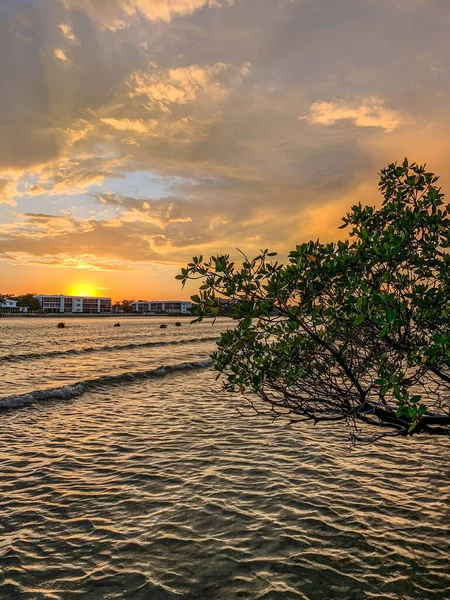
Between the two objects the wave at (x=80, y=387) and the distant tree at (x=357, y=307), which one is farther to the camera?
the wave at (x=80, y=387)

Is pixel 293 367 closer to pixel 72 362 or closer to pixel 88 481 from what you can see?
pixel 88 481

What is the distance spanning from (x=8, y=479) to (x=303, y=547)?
687cm

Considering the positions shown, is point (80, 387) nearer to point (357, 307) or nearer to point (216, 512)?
point (216, 512)

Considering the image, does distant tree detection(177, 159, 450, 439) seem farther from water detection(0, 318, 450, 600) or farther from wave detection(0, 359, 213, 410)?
wave detection(0, 359, 213, 410)

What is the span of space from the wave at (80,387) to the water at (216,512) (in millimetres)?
3205

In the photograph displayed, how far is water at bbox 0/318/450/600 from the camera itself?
5.79m

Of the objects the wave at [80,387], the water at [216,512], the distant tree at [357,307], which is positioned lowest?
the wave at [80,387]

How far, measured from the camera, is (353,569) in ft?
19.7

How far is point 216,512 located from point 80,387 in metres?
15.9

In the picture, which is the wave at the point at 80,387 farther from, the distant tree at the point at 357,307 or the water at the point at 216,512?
the distant tree at the point at 357,307

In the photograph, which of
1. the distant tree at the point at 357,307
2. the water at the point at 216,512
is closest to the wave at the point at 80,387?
the water at the point at 216,512

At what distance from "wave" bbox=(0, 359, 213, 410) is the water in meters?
3.20

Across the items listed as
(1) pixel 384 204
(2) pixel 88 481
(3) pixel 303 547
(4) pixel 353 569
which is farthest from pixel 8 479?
(1) pixel 384 204

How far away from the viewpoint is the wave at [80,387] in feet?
59.7
